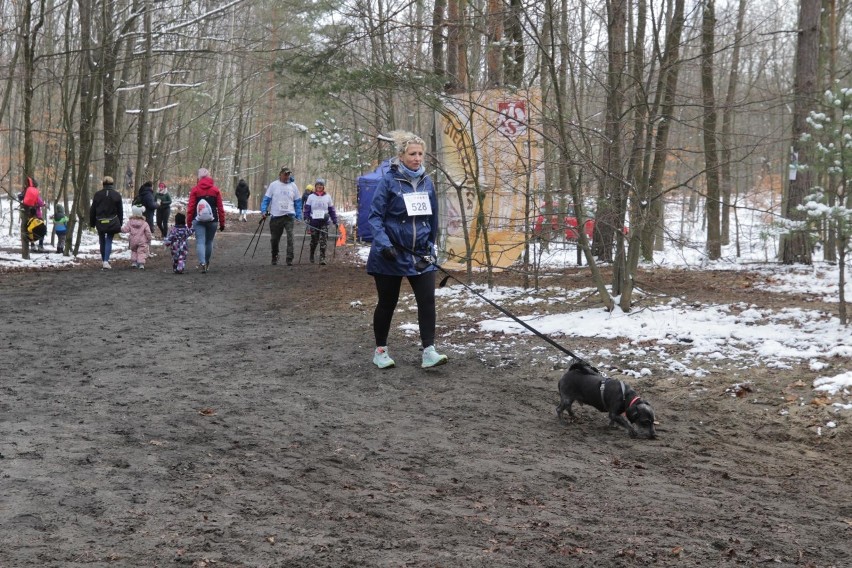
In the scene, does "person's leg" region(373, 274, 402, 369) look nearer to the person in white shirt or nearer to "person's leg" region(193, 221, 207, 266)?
"person's leg" region(193, 221, 207, 266)

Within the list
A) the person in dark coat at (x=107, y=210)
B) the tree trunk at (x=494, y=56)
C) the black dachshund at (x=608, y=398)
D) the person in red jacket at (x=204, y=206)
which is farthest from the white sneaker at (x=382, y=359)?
the person in dark coat at (x=107, y=210)

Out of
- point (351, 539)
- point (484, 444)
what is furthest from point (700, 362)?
point (351, 539)

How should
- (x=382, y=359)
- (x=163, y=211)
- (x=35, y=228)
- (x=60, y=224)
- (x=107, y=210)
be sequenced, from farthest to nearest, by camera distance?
(x=163, y=211) < (x=60, y=224) < (x=35, y=228) < (x=107, y=210) < (x=382, y=359)

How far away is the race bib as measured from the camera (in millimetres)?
7195

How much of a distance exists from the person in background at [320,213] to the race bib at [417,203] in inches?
410

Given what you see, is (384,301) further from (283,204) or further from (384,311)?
(283,204)

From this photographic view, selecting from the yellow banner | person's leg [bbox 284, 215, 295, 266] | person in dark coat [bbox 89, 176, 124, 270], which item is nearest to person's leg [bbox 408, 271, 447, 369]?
the yellow banner

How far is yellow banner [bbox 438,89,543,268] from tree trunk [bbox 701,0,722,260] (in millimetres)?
2158

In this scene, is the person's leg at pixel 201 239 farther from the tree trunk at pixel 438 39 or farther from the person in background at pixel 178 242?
the tree trunk at pixel 438 39

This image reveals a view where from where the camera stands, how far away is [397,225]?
287 inches

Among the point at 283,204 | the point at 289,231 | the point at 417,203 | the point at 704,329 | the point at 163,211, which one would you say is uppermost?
the point at 163,211

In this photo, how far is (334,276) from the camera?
15.9 m

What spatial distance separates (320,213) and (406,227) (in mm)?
10833

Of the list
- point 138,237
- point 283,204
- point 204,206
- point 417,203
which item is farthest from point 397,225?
point 138,237
